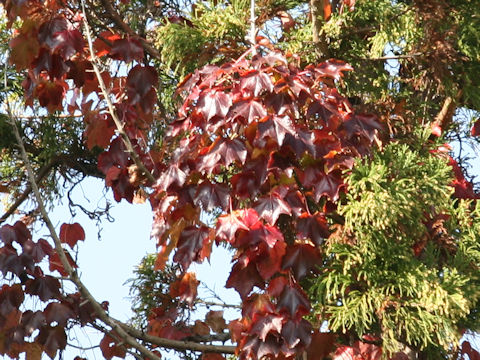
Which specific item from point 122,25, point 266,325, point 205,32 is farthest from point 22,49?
point 266,325

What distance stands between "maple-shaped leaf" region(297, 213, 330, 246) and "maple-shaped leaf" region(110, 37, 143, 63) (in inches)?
30.7

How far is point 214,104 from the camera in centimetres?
270

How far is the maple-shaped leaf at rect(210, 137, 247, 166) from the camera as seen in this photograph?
105 inches

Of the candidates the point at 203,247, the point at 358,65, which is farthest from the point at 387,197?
the point at 358,65

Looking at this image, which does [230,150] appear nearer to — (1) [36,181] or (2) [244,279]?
(2) [244,279]

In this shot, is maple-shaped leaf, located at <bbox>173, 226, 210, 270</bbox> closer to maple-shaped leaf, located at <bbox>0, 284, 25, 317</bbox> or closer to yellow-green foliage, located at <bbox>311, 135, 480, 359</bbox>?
yellow-green foliage, located at <bbox>311, 135, 480, 359</bbox>

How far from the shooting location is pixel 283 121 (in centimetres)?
265

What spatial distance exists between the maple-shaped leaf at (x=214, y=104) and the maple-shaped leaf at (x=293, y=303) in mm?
529

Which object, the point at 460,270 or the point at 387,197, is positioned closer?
the point at 387,197

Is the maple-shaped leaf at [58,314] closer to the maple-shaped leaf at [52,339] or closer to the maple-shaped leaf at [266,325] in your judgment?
the maple-shaped leaf at [52,339]

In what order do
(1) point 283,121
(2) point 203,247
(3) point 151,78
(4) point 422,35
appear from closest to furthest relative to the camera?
(1) point 283,121 → (2) point 203,247 → (3) point 151,78 → (4) point 422,35

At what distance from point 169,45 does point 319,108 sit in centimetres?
71

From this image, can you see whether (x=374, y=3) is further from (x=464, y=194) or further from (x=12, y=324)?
(x=12, y=324)

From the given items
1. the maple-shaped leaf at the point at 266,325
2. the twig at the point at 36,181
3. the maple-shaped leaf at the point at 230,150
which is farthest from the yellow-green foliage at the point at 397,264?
the twig at the point at 36,181
